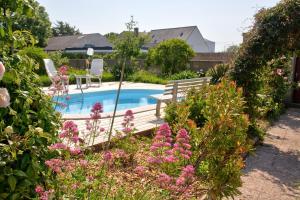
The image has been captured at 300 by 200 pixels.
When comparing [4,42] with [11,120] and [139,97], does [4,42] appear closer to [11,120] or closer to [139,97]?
[11,120]

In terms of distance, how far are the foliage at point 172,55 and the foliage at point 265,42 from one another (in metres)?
12.0

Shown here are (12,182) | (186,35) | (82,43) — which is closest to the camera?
(12,182)

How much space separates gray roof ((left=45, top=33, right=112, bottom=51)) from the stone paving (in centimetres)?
3963

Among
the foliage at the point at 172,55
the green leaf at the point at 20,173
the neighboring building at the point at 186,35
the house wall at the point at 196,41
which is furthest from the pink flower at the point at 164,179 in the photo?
the house wall at the point at 196,41

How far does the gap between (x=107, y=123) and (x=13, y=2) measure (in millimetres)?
4841

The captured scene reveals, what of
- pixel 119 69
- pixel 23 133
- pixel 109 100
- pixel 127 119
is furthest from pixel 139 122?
→ pixel 119 69

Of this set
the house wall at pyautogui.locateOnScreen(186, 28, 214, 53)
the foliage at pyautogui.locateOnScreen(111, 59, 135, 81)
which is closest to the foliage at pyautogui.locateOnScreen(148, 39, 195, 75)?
the foliage at pyautogui.locateOnScreen(111, 59, 135, 81)

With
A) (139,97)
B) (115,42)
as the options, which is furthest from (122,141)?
(115,42)

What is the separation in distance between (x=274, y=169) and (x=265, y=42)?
88.5 inches

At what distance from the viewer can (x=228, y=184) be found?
9.41ft

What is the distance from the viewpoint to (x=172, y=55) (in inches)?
704

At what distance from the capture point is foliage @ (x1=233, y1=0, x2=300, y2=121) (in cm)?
544

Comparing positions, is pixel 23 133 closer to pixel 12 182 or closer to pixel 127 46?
pixel 12 182

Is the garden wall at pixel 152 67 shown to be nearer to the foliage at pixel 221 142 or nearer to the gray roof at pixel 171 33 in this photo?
the foliage at pixel 221 142
